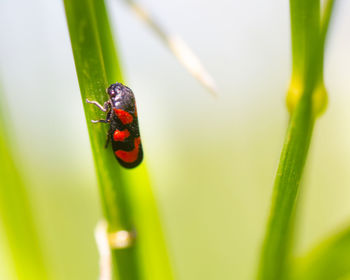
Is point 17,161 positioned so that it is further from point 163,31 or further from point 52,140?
point 52,140

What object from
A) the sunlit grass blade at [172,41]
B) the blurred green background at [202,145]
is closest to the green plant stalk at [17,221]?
the sunlit grass blade at [172,41]

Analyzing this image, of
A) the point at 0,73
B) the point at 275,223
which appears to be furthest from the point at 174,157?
the point at 275,223

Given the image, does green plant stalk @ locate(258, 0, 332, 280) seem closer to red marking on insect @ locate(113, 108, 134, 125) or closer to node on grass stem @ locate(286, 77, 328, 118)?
node on grass stem @ locate(286, 77, 328, 118)

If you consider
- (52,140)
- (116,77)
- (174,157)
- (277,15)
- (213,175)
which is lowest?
(213,175)

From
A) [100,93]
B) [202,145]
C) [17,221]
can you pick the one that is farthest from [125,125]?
[202,145]

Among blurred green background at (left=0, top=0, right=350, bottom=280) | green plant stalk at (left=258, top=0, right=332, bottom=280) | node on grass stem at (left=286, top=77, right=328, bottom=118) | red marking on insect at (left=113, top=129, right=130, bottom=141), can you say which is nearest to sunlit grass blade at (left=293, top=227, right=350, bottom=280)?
green plant stalk at (left=258, top=0, right=332, bottom=280)

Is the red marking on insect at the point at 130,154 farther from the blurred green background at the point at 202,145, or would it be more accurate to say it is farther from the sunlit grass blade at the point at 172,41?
the blurred green background at the point at 202,145
